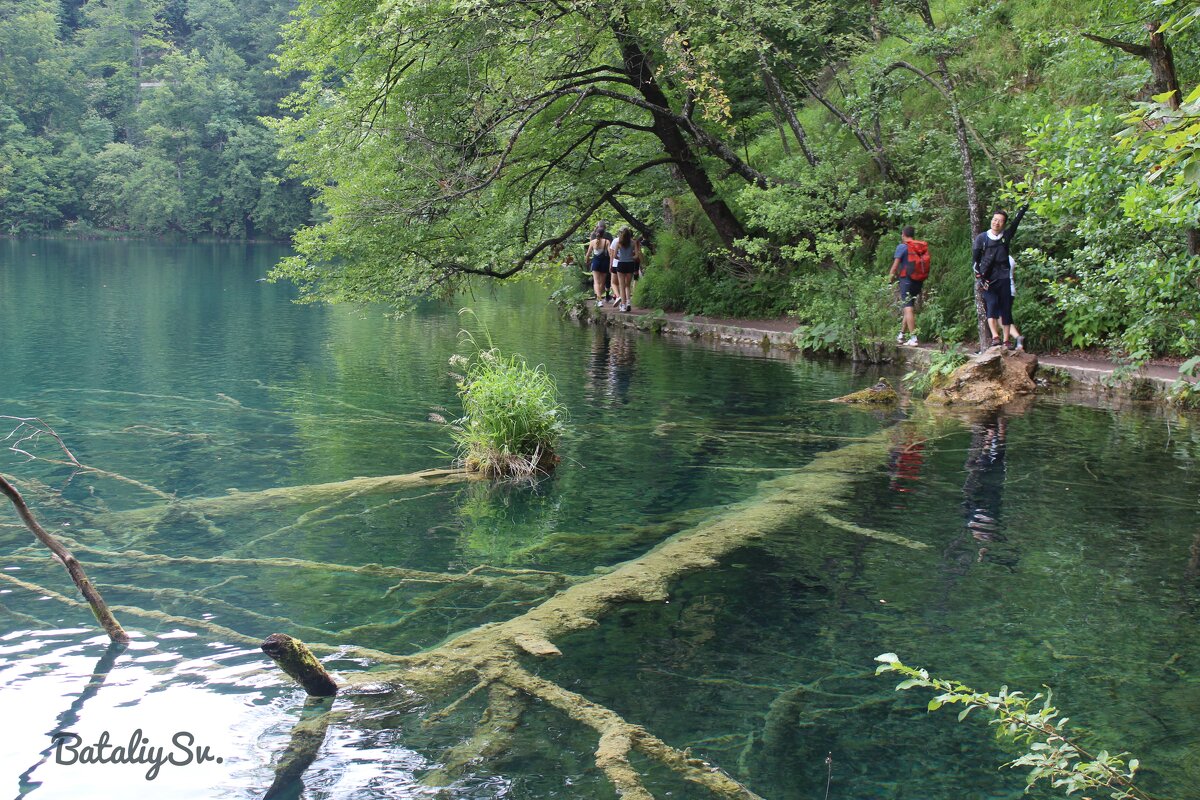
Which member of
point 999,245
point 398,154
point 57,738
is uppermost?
point 398,154

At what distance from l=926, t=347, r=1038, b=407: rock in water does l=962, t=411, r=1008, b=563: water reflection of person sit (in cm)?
106

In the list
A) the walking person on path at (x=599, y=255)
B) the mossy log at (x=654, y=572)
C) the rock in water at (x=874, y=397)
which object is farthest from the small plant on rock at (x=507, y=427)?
the walking person on path at (x=599, y=255)

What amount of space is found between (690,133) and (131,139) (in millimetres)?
76474

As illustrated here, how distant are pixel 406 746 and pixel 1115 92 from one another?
15.7 metres

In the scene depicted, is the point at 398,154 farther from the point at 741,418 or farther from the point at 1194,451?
the point at 1194,451

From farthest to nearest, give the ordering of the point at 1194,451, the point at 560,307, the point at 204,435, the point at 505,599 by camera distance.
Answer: the point at 560,307 → the point at 204,435 → the point at 1194,451 → the point at 505,599

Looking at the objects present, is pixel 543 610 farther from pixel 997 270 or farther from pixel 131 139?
pixel 131 139

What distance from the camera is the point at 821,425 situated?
12695 mm

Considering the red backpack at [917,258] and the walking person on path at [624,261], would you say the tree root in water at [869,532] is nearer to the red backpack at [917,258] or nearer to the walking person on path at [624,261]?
the red backpack at [917,258]

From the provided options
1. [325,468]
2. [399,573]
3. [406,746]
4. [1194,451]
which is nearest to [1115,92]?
[1194,451]

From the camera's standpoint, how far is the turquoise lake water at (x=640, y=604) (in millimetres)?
4688

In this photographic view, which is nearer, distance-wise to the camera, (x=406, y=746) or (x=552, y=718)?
(x=406, y=746)

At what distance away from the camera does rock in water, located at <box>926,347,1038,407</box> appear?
14.2 meters

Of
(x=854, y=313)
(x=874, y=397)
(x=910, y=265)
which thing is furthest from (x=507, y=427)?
(x=854, y=313)
